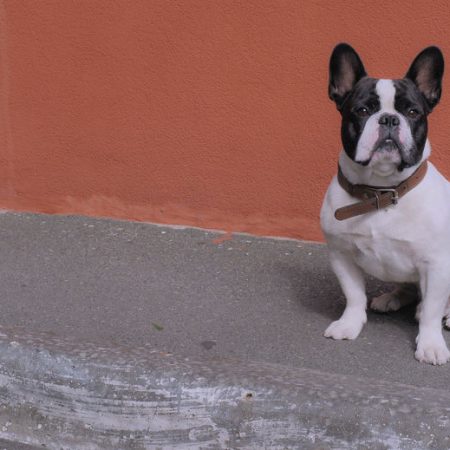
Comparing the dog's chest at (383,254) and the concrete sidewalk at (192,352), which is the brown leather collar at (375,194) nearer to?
the dog's chest at (383,254)

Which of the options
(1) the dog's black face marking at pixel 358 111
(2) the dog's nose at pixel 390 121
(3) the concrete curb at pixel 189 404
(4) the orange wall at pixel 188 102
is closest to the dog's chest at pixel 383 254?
(1) the dog's black face marking at pixel 358 111

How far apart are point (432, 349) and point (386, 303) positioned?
556 millimetres

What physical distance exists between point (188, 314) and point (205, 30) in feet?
5.57

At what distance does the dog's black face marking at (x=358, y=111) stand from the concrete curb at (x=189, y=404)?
0.92 m

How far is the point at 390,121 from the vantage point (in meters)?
3.29

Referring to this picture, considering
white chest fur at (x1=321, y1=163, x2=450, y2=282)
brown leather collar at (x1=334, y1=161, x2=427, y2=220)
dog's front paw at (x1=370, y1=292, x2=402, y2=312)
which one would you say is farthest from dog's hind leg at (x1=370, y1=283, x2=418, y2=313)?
brown leather collar at (x1=334, y1=161, x2=427, y2=220)

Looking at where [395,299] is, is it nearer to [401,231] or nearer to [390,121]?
[401,231]

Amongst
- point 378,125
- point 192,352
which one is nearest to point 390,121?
point 378,125

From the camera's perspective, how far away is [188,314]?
409cm

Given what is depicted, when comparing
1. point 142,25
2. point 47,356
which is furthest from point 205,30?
point 47,356

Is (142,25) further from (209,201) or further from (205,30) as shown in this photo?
(209,201)

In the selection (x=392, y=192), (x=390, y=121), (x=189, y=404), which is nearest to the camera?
(x=189, y=404)

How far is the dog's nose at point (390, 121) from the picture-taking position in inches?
130

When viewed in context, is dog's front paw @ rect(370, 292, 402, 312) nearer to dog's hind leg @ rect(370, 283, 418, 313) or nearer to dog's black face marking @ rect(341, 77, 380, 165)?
dog's hind leg @ rect(370, 283, 418, 313)
